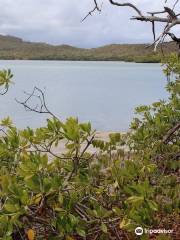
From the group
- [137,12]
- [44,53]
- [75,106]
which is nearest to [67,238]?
[137,12]

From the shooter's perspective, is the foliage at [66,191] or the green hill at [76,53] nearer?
the foliage at [66,191]

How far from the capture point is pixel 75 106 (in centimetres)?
2541

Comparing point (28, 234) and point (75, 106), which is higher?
point (28, 234)

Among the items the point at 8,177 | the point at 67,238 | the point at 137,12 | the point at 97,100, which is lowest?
the point at 97,100

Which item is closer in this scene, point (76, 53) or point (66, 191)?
point (66, 191)

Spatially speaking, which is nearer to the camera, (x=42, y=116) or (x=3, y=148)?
(x=3, y=148)

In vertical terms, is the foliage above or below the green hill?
above

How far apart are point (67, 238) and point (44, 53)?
11553cm

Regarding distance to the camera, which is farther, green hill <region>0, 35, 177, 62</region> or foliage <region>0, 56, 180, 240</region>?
green hill <region>0, 35, 177, 62</region>

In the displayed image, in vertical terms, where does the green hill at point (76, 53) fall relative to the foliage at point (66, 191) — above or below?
below

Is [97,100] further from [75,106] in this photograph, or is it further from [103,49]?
[103,49]

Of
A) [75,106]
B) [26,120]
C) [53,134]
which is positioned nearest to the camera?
[53,134]

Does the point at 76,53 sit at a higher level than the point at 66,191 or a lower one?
lower

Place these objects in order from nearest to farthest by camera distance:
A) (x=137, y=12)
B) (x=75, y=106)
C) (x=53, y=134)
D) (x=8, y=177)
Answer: (x=8, y=177) < (x=53, y=134) < (x=137, y=12) < (x=75, y=106)
